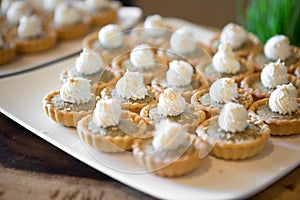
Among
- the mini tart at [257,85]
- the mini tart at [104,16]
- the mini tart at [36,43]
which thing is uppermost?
the mini tart at [257,85]

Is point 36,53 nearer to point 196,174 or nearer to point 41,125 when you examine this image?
point 41,125

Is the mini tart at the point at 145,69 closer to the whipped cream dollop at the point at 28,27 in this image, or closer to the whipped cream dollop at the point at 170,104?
the whipped cream dollop at the point at 170,104

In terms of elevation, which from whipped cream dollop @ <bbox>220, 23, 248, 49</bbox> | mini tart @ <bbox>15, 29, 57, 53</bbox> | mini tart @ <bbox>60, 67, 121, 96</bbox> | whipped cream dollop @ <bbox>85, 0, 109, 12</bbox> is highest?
whipped cream dollop @ <bbox>220, 23, 248, 49</bbox>

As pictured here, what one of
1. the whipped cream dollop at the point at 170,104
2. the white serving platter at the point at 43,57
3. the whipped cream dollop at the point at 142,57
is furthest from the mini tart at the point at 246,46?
the whipped cream dollop at the point at 170,104

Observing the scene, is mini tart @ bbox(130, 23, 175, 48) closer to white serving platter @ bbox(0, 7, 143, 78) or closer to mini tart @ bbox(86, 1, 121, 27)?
white serving platter @ bbox(0, 7, 143, 78)

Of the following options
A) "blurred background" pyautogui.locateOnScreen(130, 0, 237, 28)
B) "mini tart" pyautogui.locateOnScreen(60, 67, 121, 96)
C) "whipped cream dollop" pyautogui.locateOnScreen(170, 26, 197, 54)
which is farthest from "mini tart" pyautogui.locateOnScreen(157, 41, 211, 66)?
"blurred background" pyautogui.locateOnScreen(130, 0, 237, 28)

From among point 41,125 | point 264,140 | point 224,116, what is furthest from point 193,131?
point 41,125

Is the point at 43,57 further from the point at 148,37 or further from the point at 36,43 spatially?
the point at 148,37
